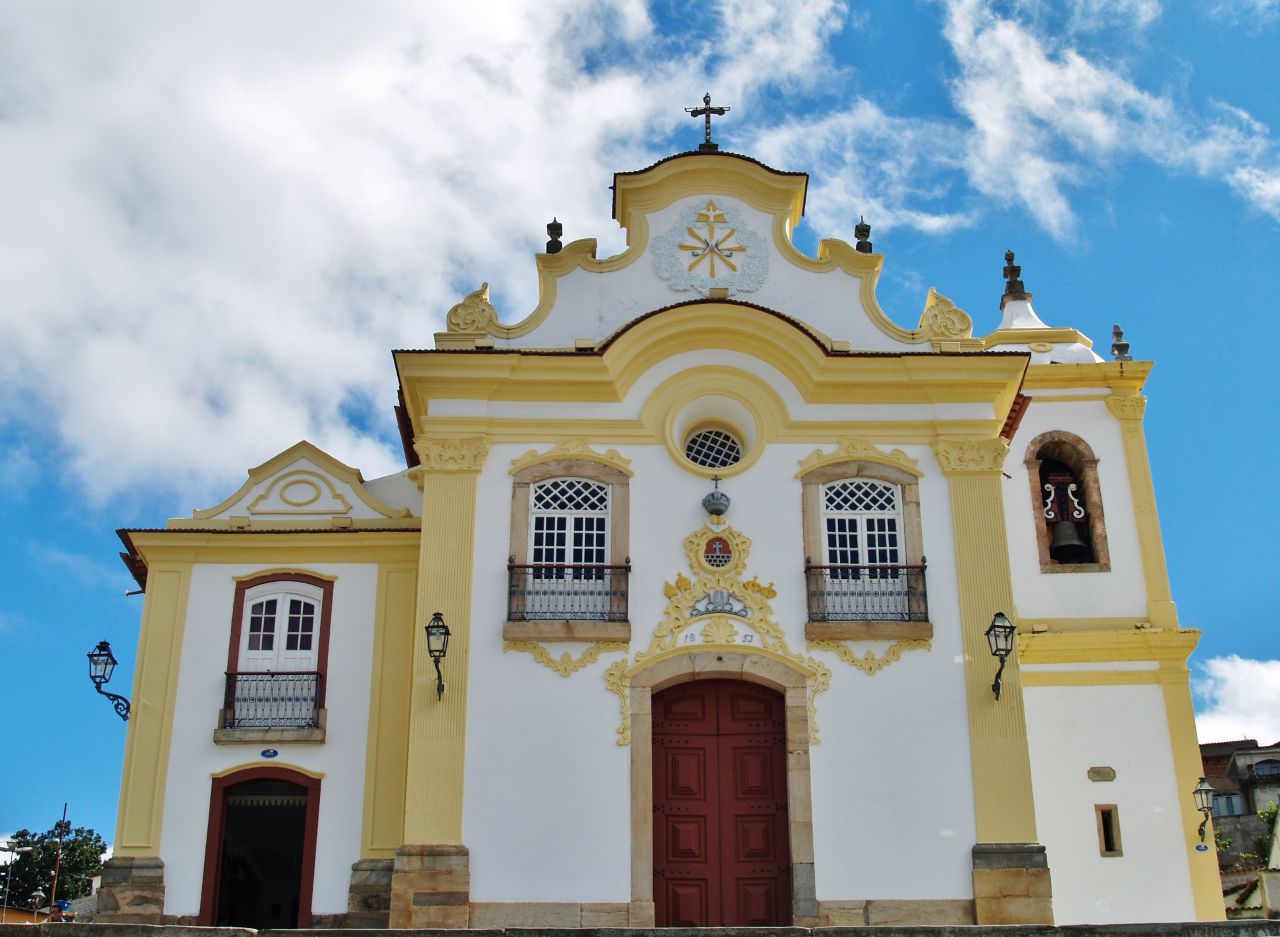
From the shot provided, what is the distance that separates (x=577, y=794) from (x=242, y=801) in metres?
4.57

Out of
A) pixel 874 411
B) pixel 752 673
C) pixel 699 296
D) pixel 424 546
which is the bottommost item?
pixel 752 673

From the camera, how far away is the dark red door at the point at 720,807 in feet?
50.4

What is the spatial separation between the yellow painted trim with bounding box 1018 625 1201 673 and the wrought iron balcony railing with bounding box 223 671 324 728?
9.31m

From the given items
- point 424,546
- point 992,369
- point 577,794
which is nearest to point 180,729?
point 424,546

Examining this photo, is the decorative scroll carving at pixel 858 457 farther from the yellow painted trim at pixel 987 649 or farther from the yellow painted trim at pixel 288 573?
the yellow painted trim at pixel 288 573

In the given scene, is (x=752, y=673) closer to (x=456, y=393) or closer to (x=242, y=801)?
(x=456, y=393)

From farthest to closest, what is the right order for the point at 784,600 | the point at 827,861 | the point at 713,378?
the point at 713,378 < the point at 784,600 < the point at 827,861

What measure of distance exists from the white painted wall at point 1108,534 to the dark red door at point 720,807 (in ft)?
17.0

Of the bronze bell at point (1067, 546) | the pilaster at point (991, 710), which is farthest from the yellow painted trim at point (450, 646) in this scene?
the bronze bell at point (1067, 546)

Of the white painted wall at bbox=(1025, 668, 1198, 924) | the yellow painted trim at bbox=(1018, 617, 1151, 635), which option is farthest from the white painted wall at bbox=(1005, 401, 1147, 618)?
the white painted wall at bbox=(1025, 668, 1198, 924)

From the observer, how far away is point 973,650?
15867 mm

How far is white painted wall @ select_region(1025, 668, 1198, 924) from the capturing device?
1750 cm

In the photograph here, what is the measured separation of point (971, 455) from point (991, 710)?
3.14 m

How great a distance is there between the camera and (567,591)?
52.9 ft
